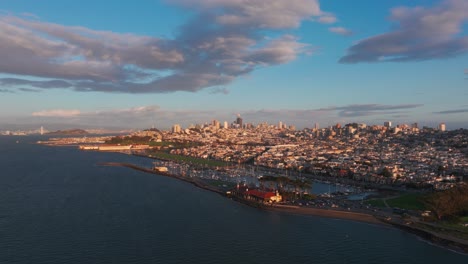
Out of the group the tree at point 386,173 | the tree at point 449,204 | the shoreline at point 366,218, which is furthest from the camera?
the tree at point 386,173

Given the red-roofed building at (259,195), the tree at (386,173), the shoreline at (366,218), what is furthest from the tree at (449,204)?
the tree at (386,173)

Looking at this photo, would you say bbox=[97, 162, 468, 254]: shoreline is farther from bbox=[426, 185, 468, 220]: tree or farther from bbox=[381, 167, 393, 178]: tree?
bbox=[381, 167, 393, 178]: tree

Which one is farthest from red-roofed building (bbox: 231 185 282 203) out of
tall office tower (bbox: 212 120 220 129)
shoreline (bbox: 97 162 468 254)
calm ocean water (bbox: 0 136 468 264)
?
tall office tower (bbox: 212 120 220 129)

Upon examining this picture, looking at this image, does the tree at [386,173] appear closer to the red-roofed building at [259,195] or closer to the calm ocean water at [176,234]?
the red-roofed building at [259,195]

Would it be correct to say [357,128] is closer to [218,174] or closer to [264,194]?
[218,174]

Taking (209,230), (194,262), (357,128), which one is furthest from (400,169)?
(357,128)

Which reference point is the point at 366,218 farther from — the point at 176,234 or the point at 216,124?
the point at 216,124

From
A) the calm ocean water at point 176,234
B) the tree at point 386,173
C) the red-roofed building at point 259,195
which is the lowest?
the calm ocean water at point 176,234

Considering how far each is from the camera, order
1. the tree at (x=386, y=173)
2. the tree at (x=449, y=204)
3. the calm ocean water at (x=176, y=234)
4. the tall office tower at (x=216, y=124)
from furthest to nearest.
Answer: the tall office tower at (x=216, y=124) → the tree at (x=386, y=173) → the tree at (x=449, y=204) → the calm ocean water at (x=176, y=234)
